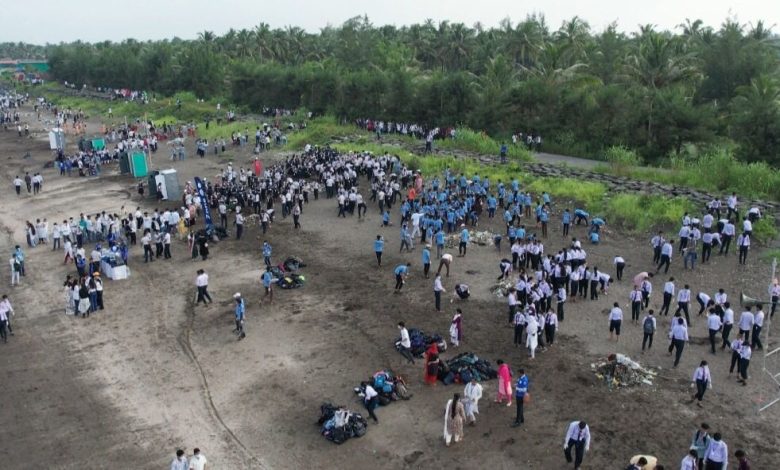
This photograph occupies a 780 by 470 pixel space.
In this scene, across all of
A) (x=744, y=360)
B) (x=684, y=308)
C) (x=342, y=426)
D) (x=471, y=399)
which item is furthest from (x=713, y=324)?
(x=342, y=426)

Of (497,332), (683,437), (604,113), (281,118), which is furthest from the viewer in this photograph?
(281,118)

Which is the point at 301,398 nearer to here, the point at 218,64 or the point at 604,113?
the point at 604,113

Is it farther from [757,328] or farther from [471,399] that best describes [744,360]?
[471,399]

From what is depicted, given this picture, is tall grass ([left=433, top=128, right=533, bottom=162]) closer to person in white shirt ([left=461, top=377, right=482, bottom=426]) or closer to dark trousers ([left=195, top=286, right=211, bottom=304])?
dark trousers ([left=195, top=286, right=211, bottom=304])

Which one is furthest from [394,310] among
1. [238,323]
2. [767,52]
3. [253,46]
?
[253,46]

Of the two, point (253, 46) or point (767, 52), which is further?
point (253, 46)

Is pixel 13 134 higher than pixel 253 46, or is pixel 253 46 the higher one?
pixel 253 46

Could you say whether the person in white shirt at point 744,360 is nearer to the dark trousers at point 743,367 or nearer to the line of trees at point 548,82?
the dark trousers at point 743,367

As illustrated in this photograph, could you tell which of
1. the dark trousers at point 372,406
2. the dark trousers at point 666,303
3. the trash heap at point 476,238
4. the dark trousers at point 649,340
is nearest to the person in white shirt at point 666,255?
the dark trousers at point 666,303
